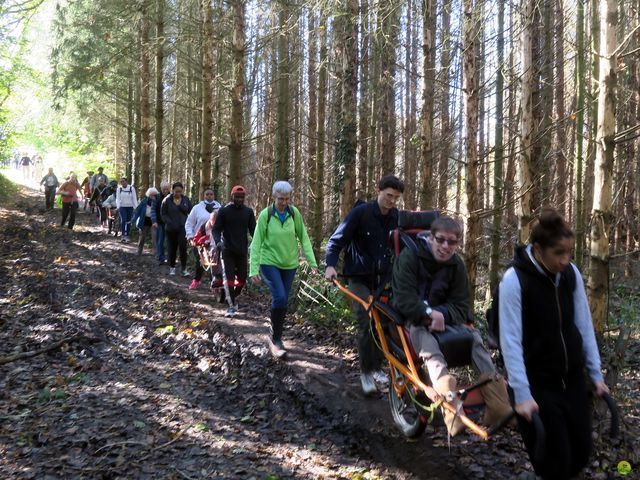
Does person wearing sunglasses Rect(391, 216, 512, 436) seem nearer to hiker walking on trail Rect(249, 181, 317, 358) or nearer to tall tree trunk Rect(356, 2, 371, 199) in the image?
hiker walking on trail Rect(249, 181, 317, 358)

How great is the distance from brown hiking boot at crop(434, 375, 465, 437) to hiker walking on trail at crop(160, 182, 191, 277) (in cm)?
986

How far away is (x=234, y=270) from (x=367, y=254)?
4.55 metres

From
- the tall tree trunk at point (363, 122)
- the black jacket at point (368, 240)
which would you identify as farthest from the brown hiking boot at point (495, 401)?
the tall tree trunk at point (363, 122)

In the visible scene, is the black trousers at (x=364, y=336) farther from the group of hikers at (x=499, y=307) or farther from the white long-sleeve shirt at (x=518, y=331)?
the white long-sleeve shirt at (x=518, y=331)

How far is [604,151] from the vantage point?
18.4 ft

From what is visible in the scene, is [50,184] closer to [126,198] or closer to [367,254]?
[126,198]

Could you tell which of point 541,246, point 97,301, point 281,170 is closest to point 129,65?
point 281,170

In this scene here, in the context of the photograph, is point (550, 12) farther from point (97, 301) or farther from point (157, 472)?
point (157, 472)

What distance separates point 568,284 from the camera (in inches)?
127

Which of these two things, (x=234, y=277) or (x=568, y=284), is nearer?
(x=568, y=284)

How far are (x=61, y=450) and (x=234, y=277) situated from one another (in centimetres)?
522

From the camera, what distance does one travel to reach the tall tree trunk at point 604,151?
216 inches

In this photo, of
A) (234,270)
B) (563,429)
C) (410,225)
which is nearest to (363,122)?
(234,270)

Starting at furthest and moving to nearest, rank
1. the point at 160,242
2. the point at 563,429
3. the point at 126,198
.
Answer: the point at 126,198, the point at 160,242, the point at 563,429
